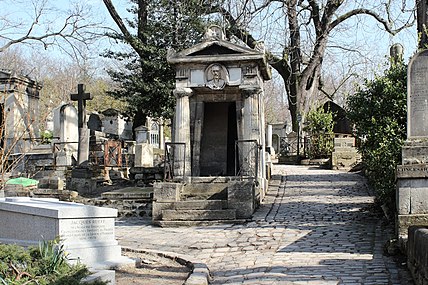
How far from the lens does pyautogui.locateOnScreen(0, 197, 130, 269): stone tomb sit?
25.0ft

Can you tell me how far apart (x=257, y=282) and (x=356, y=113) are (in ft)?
20.7

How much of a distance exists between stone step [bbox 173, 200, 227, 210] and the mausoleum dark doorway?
3.51 metres

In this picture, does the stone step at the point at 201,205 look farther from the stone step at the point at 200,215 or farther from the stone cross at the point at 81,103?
the stone cross at the point at 81,103

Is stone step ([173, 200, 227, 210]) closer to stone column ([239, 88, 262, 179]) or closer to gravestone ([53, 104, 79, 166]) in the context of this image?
stone column ([239, 88, 262, 179])

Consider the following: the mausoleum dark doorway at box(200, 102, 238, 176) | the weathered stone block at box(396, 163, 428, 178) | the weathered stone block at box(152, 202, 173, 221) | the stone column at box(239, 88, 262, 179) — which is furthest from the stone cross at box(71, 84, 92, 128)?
the weathered stone block at box(396, 163, 428, 178)

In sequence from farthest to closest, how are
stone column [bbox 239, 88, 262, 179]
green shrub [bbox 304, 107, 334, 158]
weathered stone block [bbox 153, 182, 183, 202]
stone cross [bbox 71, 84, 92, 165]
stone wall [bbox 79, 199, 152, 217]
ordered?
green shrub [bbox 304, 107, 334, 158], stone cross [bbox 71, 84, 92, 165], stone column [bbox 239, 88, 262, 179], stone wall [bbox 79, 199, 152, 217], weathered stone block [bbox 153, 182, 183, 202]

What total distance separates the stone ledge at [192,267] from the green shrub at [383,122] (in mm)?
3921

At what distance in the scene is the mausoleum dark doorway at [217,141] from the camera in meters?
16.4

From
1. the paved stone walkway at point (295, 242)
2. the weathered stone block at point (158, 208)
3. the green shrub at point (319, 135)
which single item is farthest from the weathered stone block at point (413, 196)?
the green shrub at point (319, 135)

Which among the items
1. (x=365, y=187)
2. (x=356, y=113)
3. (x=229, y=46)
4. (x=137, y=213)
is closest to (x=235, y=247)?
(x=356, y=113)

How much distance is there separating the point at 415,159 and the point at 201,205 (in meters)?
5.52

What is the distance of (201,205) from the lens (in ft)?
41.8

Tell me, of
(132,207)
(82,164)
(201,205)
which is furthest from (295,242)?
(82,164)

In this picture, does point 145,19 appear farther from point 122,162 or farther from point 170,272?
point 170,272
